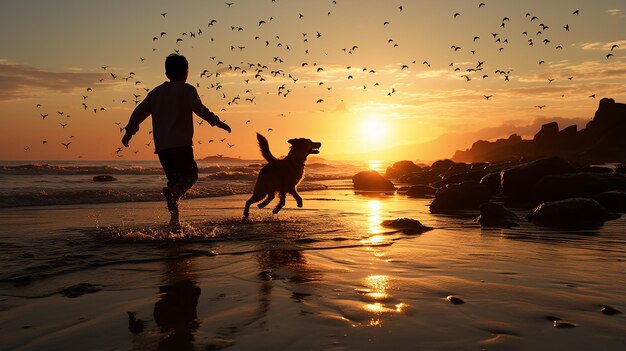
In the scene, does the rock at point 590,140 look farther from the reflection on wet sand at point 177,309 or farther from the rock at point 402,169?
the reflection on wet sand at point 177,309

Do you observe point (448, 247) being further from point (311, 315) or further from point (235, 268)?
point (311, 315)

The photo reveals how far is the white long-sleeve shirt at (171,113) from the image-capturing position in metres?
7.11

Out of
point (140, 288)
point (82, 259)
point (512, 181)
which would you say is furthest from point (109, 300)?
point (512, 181)

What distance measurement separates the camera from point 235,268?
4445 millimetres

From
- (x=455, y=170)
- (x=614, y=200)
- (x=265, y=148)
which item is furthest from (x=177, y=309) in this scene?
(x=455, y=170)

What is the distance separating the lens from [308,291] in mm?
3547

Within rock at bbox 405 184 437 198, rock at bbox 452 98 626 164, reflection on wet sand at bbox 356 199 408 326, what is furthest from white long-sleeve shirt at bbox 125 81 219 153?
rock at bbox 452 98 626 164

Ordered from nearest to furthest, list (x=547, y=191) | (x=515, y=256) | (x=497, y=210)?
(x=515, y=256)
(x=497, y=210)
(x=547, y=191)

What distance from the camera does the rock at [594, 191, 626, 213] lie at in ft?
34.8

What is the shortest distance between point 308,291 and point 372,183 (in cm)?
1708

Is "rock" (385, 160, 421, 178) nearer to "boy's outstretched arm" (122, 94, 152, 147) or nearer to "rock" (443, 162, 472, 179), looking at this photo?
"rock" (443, 162, 472, 179)

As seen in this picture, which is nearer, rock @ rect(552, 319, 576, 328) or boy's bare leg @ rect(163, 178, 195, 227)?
rock @ rect(552, 319, 576, 328)

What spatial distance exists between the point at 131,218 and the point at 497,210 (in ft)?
23.5

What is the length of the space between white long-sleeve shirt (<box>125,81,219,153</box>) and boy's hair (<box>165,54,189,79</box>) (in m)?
0.15
